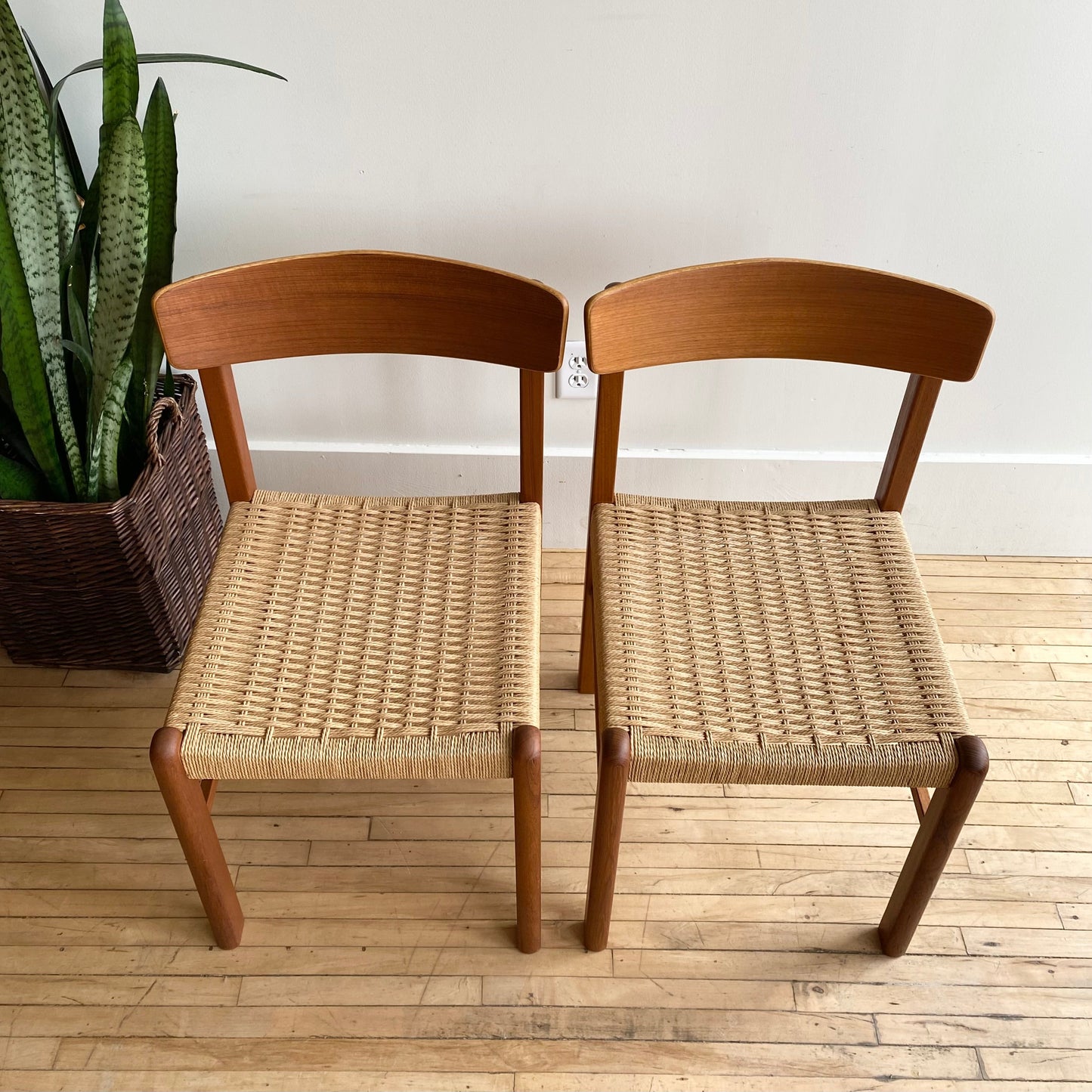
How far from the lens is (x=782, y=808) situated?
1.56m

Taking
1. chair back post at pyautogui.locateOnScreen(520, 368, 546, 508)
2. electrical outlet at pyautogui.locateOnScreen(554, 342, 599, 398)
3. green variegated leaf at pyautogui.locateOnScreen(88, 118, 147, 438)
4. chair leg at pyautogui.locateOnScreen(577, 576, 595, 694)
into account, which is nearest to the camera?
green variegated leaf at pyautogui.locateOnScreen(88, 118, 147, 438)

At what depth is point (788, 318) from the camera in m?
1.31

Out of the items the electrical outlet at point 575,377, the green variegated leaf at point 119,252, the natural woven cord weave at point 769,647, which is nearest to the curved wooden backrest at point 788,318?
the natural woven cord weave at point 769,647

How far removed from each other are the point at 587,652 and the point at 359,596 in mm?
475

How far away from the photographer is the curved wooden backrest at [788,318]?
1.25 m

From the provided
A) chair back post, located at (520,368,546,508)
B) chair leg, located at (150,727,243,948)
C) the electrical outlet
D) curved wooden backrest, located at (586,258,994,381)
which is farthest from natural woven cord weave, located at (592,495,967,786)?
chair leg, located at (150,727,243,948)

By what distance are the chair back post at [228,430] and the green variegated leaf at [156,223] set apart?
11 centimetres

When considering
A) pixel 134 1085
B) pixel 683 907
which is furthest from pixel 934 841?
pixel 134 1085

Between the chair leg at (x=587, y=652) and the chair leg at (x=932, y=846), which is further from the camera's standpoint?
the chair leg at (x=587, y=652)

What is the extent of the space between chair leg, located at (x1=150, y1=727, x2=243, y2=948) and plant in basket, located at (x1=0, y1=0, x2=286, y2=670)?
392 millimetres

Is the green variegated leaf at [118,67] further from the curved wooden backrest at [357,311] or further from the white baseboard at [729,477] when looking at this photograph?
the white baseboard at [729,477]

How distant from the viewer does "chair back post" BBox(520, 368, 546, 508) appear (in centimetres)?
132

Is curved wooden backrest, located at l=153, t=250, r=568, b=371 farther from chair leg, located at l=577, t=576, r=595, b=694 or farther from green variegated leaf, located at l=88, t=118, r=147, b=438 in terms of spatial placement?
chair leg, located at l=577, t=576, r=595, b=694

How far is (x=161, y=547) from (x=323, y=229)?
0.56 m
